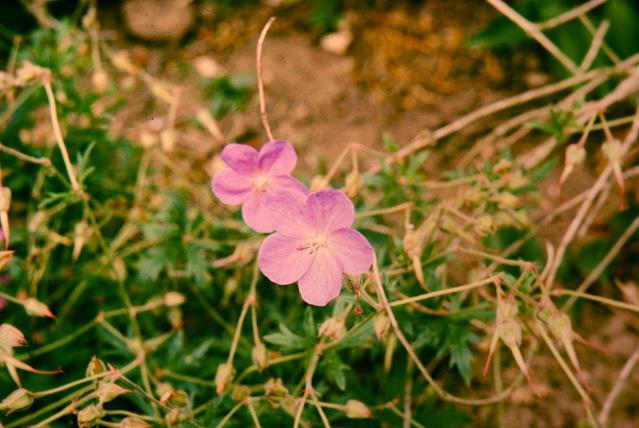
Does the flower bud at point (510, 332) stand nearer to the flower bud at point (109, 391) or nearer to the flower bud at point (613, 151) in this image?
the flower bud at point (613, 151)

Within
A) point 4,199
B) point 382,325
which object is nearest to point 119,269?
point 4,199

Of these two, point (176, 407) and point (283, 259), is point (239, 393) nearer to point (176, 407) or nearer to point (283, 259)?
point (176, 407)

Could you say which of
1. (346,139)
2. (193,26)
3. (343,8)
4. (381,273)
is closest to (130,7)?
(193,26)

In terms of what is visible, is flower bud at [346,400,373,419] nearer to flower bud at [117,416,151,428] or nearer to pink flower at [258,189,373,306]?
pink flower at [258,189,373,306]

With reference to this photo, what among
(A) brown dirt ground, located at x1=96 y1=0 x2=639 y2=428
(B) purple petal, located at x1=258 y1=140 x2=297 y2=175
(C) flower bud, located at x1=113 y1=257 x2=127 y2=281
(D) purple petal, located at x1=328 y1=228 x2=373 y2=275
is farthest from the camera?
(A) brown dirt ground, located at x1=96 y1=0 x2=639 y2=428

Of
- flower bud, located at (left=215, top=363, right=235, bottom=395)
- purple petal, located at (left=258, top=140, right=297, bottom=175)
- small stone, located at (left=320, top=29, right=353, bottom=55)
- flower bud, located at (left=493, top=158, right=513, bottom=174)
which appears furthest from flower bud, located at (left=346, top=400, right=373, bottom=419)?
small stone, located at (left=320, top=29, right=353, bottom=55)

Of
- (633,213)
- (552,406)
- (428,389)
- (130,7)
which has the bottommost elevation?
(552,406)

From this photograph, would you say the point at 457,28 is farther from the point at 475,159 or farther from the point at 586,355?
the point at 586,355
